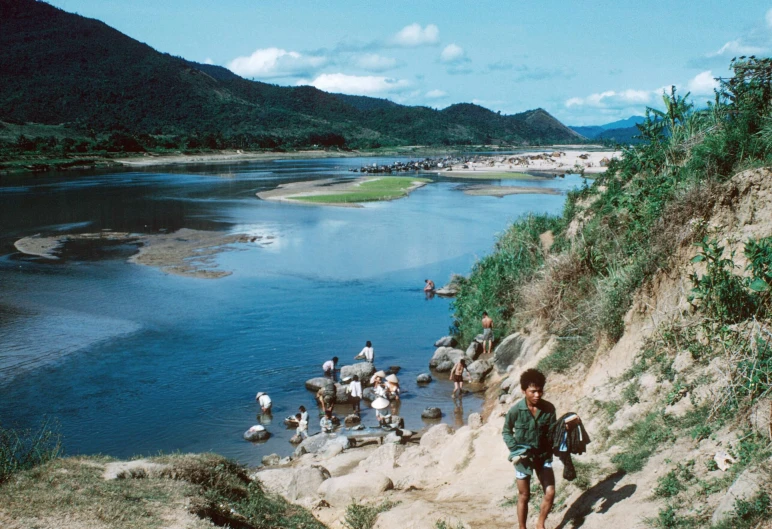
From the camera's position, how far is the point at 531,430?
21.7 ft

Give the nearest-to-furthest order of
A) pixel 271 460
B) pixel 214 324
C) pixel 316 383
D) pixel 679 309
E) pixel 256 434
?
pixel 679 309 → pixel 271 460 → pixel 256 434 → pixel 316 383 → pixel 214 324

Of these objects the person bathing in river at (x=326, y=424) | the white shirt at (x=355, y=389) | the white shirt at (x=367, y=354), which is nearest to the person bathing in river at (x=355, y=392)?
the white shirt at (x=355, y=389)

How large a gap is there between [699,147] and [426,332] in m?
13.3

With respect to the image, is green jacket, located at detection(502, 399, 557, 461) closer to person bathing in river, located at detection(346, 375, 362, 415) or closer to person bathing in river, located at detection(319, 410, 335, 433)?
person bathing in river, located at detection(319, 410, 335, 433)

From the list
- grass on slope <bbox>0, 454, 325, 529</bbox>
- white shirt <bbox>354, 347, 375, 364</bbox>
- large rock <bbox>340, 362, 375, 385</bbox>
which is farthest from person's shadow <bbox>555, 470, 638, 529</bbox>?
white shirt <bbox>354, 347, 375, 364</bbox>

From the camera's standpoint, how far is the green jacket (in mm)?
6629

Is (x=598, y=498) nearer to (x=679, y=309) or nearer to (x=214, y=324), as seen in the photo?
(x=679, y=309)

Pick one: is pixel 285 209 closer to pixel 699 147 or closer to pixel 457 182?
pixel 457 182

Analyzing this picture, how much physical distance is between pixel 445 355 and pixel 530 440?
46.0 feet

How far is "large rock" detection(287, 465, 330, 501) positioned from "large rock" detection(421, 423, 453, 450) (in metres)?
2.16

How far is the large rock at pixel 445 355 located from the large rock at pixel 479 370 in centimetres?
88

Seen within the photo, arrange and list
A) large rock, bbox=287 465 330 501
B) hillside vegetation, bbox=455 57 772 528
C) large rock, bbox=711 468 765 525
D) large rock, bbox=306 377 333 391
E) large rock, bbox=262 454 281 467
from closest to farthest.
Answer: large rock, bbox=711 468 765 525
hillside vegetation, bbox=455 57 772 528
large rock, bbox=287 465 330 501
large rock, bbox=262 454 281 467
large rock, bbox=306 377 333 391

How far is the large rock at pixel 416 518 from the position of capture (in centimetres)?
777

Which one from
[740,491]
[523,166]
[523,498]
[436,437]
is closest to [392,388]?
[436,437]
